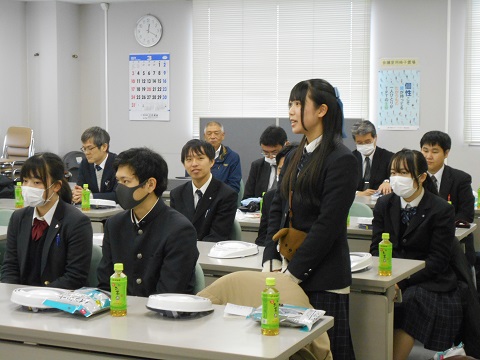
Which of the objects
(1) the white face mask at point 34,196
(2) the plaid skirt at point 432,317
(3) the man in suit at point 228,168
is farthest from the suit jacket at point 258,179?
(1) the white face mask at point 34,196

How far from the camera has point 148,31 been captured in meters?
10.1

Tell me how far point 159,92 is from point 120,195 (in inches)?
273

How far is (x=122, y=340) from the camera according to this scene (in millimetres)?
2396

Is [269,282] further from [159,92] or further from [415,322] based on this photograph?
[159,92]

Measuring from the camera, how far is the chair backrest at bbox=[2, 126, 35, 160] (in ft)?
32.3

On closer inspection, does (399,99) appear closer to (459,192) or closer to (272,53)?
(272,53)

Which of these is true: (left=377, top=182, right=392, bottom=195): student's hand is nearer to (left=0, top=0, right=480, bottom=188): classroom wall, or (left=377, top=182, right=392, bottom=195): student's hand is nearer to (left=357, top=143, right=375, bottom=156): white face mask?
(left=357, top=143, right=375, bottom=156): white face mask

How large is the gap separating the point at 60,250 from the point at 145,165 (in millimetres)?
605

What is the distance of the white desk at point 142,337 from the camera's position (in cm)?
232

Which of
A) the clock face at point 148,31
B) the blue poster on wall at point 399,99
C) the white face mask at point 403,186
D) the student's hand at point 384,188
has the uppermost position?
the clock face at point 148,31

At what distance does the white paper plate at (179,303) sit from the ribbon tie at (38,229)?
108 centimetres

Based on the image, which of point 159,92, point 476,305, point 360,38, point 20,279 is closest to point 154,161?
point 20,279

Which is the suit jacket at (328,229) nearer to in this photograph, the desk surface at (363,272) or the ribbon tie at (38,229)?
the desk surface at (363,272)

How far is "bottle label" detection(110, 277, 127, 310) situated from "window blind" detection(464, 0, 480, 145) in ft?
22.2
